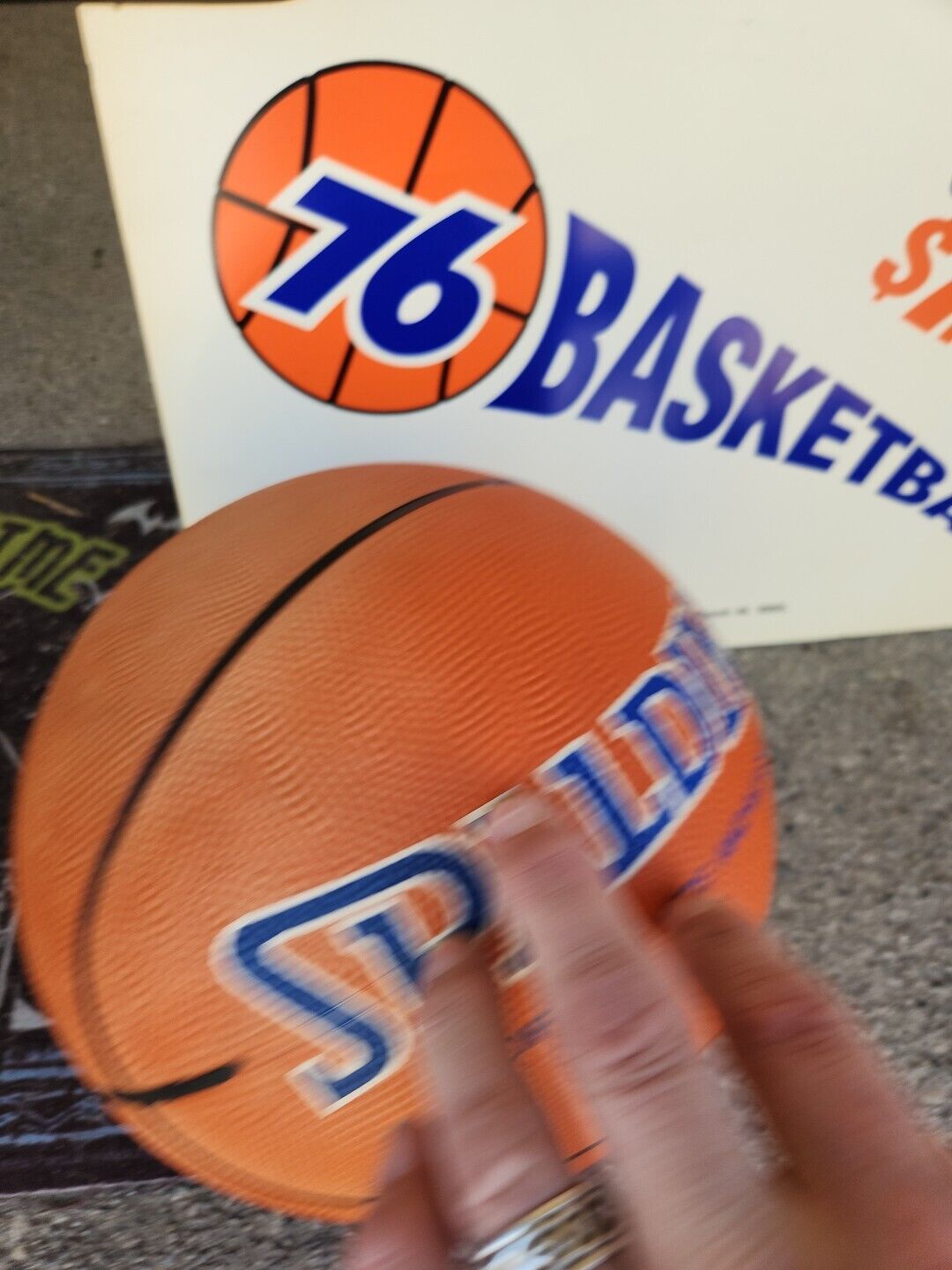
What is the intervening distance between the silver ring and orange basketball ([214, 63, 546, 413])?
72 centimetres

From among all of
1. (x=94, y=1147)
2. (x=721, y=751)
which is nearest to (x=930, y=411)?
(x=721, y=751)

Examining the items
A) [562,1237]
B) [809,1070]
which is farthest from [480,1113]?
[809,1070]

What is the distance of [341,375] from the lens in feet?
3.12

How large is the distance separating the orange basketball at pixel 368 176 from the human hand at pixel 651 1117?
54cm

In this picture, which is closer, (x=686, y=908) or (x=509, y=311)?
(x=686, y=908)

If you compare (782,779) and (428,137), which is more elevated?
(428,137)

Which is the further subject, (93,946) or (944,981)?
(944,981)

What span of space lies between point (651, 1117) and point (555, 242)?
0.73 m

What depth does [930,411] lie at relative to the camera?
104cm

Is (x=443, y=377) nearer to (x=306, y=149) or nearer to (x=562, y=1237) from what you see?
(x=306, y=149)

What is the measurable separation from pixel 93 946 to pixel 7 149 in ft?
5.37

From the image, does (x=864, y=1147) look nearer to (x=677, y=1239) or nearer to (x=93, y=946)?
(x=677, y=1239)

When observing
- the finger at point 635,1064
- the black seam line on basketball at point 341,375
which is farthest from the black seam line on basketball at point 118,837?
the black seam line on basketball at point 341,375

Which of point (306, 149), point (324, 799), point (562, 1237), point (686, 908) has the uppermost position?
point (306, 149)
